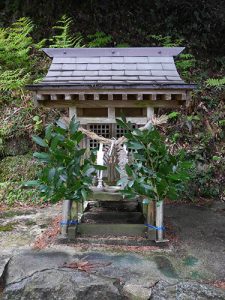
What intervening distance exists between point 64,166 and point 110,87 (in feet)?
4.28

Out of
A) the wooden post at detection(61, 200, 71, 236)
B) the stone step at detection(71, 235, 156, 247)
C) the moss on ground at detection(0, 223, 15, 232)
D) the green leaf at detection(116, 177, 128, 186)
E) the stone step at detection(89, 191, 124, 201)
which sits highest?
the green leaf at detection(116, 177, 128, 186)

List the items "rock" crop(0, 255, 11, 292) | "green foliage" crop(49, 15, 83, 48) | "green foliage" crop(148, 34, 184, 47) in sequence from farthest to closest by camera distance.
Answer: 1. "green foliage" crop(148, 34, 184, 47)
2. "green foliage" crop(49, 15, 83, 48)
3. "rock" crop(0, 255, 11, 292)

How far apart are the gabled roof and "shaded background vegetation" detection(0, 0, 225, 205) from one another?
3177 millimetres

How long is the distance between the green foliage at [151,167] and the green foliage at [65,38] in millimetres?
6064

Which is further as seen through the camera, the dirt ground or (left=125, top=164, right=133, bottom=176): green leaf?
(left=125, top=164, right=133, bottom=176): green leaf

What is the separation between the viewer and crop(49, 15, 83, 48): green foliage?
9.53 m

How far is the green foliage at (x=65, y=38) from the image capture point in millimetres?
9531

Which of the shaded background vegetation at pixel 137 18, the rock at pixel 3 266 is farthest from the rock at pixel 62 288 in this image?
the shaded background vegetation at pixel 137 18

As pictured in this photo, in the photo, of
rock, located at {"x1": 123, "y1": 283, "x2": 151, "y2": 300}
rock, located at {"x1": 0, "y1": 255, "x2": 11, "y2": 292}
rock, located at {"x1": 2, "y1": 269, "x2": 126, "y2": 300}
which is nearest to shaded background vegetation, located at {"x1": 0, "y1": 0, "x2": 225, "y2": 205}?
rock, located at {"x1": 0, "y1": 255, "x2": 11, "y2": 292}

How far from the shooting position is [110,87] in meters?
4.43

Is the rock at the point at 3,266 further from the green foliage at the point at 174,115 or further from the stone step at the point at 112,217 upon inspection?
the green foliage at the point at 174,115

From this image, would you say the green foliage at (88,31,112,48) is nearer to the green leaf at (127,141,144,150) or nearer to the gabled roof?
the gabled roof

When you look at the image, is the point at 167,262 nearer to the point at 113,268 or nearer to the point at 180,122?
the point at 113,268

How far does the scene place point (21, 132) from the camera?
26.1 feet
